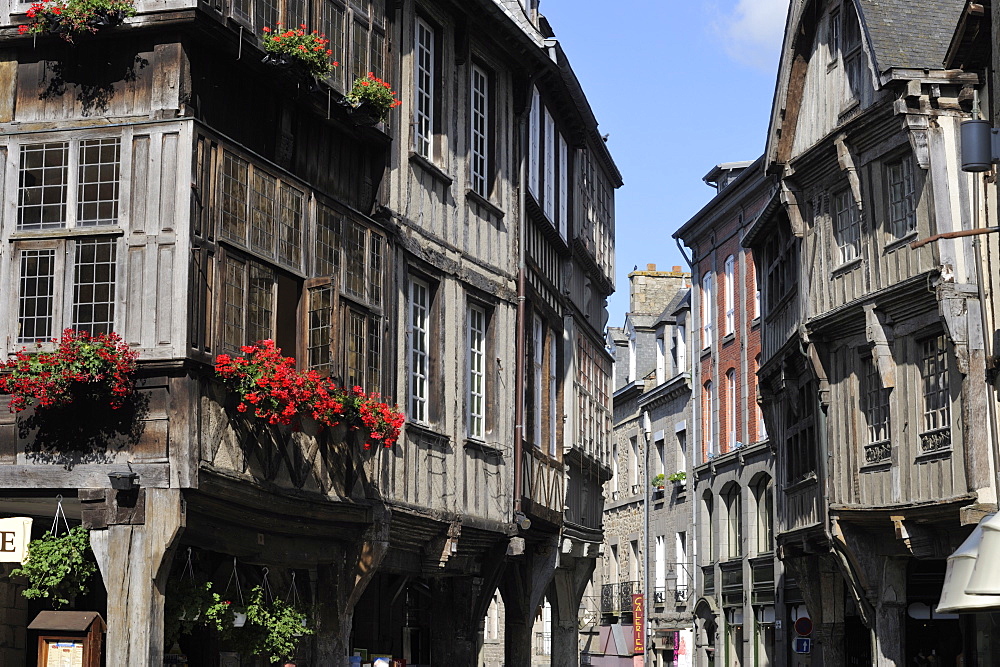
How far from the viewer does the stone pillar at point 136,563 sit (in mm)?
11203

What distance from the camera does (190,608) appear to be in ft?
39.8

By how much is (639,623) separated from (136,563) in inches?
1184

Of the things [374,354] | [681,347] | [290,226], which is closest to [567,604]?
[374,354]

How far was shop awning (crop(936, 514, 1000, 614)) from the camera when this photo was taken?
954cm

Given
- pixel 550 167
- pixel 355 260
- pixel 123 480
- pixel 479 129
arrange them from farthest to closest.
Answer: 1. pixel 550 167
2. pixel 479 129
3. pixel 355 260
4. pixel 123 480

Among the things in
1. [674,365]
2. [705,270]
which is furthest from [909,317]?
[674,365]

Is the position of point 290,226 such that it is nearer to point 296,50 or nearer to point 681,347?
point 296,50

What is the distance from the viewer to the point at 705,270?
36375 millimetres

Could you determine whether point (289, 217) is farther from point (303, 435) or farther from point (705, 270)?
point (705, 270)

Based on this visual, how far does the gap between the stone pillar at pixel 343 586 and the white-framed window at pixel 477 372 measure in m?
2.90

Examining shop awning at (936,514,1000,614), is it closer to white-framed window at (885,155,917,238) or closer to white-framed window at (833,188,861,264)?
white-framed window at (885,155,917,238)

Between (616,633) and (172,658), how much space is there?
28.5 meters

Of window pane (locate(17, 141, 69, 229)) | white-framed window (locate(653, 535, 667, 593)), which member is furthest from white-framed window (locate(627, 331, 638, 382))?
window pane (locate(17, 141, 69, 229))

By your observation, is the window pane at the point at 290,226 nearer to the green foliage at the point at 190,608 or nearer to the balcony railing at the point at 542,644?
the green foliage at the point at 190,608
